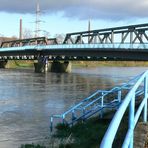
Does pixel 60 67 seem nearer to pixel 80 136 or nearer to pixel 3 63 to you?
pixel 3 63

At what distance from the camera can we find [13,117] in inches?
939

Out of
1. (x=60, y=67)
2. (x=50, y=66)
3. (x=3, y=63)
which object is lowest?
(x=60, y=67)

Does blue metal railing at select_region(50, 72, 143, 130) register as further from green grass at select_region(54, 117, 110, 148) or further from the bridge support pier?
the bridge support pier

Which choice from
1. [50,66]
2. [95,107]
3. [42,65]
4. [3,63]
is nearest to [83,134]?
[95,107]

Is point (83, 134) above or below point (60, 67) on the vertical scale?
above

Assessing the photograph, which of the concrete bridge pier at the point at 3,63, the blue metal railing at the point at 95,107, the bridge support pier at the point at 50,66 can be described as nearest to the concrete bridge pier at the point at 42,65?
the bridge support pier at the point at 50,66

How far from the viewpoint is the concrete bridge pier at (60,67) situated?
349 feet

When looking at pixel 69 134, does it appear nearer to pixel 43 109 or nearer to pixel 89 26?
pixel 43 109

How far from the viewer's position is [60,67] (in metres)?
108

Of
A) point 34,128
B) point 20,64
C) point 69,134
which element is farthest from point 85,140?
point 20,64

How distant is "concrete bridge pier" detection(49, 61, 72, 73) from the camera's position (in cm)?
10646

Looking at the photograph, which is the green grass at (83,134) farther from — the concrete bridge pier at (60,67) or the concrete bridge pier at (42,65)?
the concrete bridge pier at (60,67)

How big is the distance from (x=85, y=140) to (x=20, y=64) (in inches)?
5730

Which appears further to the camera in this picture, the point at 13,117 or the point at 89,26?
the point at 89,26
